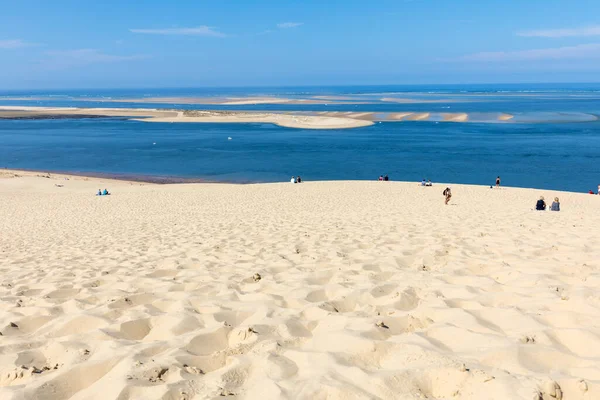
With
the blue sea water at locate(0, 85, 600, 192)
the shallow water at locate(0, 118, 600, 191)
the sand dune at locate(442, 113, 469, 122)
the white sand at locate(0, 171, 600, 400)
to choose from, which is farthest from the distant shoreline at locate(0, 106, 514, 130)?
the white sand at locate(0, 171, 600, 400)

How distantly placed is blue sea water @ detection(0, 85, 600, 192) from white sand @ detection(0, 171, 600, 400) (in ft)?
97.5

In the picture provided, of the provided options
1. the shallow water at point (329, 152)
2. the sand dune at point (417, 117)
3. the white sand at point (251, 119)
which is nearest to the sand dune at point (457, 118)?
the sand dune at point (417, 117)

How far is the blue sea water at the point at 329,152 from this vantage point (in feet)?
129

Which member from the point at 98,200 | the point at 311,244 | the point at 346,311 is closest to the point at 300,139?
the point at 98,200

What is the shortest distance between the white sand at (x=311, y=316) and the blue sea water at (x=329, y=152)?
97.5 ft

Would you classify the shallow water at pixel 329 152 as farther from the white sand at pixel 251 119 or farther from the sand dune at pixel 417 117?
the sand dune at pixel 417 117

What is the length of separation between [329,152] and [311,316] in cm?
4701

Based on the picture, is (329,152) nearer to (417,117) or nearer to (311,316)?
(417,117)


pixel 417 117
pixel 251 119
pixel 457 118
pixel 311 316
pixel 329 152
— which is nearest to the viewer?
pixel 311 316

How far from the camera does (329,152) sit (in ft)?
167

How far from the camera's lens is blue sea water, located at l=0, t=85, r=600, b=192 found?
39250 millimetres

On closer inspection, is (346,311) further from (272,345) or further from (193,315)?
(193,315)

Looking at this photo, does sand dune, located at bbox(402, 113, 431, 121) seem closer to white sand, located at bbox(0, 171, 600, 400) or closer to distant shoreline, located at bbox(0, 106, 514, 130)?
distant shoreline, located at bbox(0, 106, 514, 130)

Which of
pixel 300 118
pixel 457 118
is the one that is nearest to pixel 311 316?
pixel 300 118
